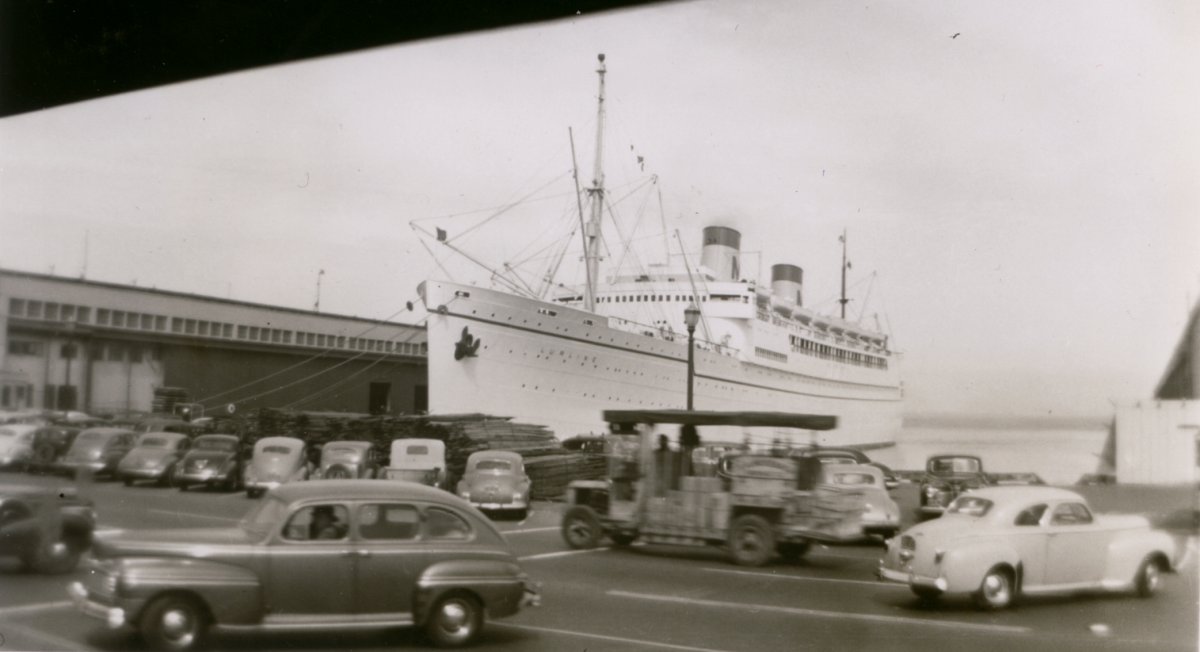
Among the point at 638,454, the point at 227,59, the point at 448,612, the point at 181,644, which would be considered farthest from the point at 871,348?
the point at 227,59

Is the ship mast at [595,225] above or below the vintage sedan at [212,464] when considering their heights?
above

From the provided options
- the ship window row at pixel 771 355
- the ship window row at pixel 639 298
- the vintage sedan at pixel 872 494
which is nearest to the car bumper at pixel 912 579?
the vintage sedan at pixel 872 494

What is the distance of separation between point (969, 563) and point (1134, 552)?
45.1 inches

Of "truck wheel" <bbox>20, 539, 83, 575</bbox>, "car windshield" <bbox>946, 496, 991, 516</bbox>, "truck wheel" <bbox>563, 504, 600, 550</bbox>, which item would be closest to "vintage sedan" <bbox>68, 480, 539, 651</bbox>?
"truck wheel" <bbox>20, 539, 83, 575</bbox>

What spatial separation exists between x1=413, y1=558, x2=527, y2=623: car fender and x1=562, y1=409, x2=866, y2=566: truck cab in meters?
2.11

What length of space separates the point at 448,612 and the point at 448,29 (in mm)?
4002

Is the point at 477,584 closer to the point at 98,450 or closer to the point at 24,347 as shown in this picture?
the point at 98,450

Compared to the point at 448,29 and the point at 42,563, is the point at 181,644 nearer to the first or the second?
the point at 42,563

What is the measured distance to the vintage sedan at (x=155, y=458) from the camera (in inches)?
246

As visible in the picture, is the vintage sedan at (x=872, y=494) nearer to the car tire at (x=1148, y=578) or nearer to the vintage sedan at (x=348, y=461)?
the car tire at (x=1148, y=578)

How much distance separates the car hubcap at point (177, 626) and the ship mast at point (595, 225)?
13.4 ft

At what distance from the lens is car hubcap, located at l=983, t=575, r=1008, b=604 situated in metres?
5.29

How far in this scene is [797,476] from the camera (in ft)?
22.0

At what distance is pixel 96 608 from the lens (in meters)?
4.54
